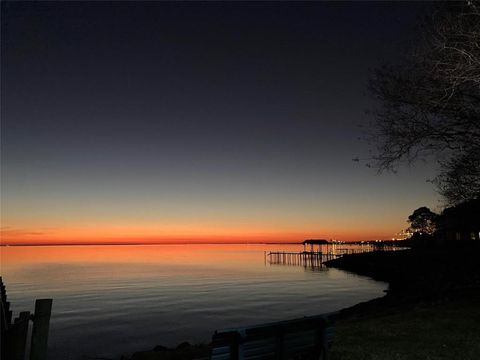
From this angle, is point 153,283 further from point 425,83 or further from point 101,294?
point 425,83

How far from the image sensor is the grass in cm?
855

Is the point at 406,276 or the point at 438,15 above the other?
the point at 438,15

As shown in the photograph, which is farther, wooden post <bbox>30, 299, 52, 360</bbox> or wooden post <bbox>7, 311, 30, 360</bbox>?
wooden post <bbox>7, 311, 30, 360</bbox>

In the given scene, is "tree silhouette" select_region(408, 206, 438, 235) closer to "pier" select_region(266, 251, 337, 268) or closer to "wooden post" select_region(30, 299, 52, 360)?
"pier" select_region(266, 251, 337, 268)

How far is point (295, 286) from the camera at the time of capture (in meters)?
53.7

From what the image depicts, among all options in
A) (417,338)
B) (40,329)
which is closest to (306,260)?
(417,338)

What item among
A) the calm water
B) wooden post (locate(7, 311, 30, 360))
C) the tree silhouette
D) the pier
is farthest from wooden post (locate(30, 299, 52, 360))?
the tree silhouette

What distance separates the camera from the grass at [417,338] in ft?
28.1

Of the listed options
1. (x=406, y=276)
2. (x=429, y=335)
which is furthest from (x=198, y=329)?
(x=406, y=276)

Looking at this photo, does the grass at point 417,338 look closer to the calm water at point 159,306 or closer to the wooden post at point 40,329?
the wooden post at point 40,329

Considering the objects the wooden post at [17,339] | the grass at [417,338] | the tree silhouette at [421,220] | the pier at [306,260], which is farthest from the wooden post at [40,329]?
the tree silhouette at [421,220]

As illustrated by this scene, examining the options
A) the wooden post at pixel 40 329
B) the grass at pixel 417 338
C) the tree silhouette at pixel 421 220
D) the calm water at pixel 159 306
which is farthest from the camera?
the tree silhouette at pixel 421 220

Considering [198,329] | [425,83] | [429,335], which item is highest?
[425,83]

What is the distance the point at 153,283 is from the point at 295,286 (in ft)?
67.0
